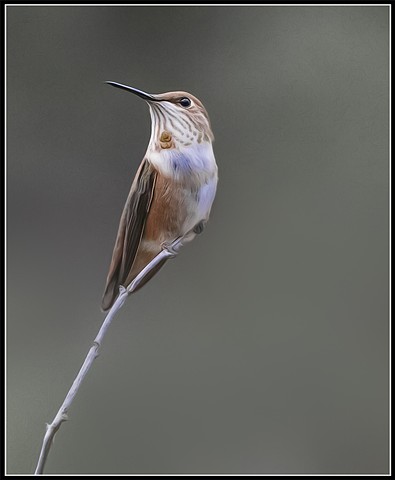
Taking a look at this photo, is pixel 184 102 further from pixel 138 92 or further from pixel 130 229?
pixel 130 229

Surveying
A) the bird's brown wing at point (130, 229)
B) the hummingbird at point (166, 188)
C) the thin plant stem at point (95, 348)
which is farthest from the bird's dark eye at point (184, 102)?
the thin plant stem at point (95, 348)

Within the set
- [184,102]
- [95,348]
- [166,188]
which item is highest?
[184,102]

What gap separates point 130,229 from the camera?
100cm

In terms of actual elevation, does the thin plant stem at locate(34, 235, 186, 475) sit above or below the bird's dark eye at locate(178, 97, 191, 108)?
below

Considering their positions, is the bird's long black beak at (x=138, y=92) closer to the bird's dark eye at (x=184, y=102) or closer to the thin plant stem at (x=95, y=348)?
the bird's dark eye at (x=184, y=102)

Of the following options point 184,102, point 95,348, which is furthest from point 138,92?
point 95,348

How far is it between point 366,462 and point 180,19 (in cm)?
88

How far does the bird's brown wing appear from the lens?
0.99 meters

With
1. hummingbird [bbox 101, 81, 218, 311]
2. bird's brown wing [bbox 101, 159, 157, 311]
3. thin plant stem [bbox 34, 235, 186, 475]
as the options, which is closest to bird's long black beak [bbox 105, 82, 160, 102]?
hummingbird [bbox 101, 81, 218, 311]

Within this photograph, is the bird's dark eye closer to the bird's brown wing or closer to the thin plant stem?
the bird's brown wing

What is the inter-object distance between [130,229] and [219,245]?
0.16m

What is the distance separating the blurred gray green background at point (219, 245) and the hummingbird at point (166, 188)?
25 millimetres

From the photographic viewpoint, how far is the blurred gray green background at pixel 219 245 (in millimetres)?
1025

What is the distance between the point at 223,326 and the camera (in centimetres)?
104
